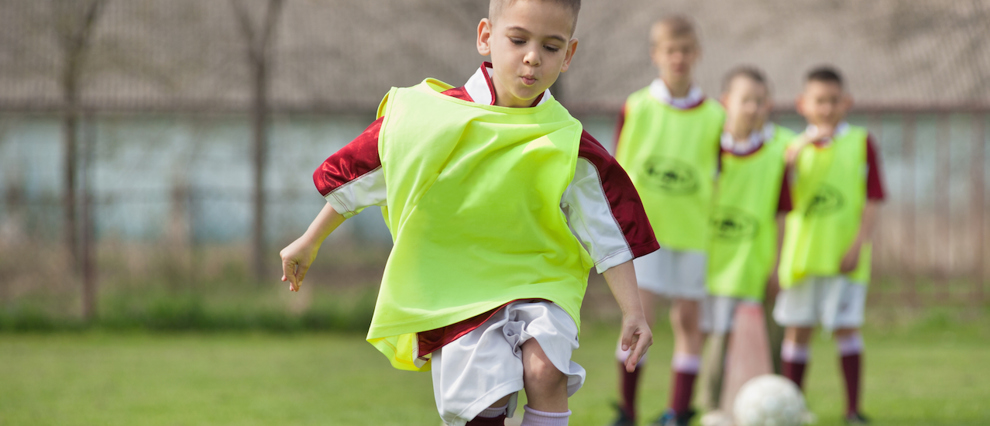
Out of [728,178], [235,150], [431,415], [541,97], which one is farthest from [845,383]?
[235,150]

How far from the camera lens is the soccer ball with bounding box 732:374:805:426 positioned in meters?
4.04

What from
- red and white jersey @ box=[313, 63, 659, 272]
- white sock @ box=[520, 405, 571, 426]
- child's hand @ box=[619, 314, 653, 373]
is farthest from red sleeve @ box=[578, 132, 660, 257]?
white sock @ box=[520, 405, 571, 426]

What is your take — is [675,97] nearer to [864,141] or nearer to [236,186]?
[864,141]

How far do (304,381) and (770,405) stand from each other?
9.65 feet

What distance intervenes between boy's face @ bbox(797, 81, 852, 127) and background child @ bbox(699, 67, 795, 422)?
0.39m

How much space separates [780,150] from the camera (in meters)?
4.87

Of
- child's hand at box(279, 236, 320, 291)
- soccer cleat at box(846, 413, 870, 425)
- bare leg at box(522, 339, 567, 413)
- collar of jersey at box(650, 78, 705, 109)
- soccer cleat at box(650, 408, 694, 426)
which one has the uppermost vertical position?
collar of jersey at box(650, 78, 705, 109)

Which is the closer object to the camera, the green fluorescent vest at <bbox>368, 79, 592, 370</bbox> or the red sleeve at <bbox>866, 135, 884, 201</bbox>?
the green fluorescent vest at <bbox>368, 79, 592, 370</bbox>

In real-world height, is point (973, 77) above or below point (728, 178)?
above

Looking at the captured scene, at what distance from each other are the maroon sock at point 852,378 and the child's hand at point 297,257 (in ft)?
11.6

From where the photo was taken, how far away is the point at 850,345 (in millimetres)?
4965

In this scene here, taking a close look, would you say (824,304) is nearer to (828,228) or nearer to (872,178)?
(828,228)

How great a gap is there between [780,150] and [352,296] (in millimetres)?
4609

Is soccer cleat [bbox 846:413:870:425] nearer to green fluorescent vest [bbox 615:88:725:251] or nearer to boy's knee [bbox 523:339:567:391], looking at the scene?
green fluorescent vest [bbox 615:88:725:251]
